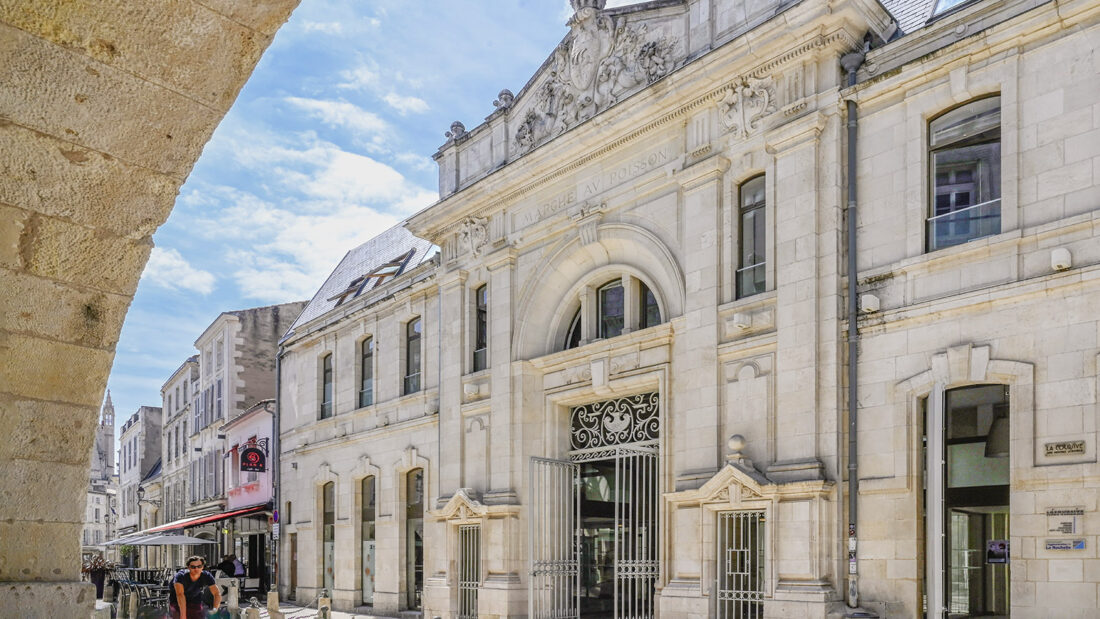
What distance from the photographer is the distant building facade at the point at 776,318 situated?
36.4ft

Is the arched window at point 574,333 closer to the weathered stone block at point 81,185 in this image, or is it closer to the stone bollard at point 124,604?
the stone bollard at point 124,604

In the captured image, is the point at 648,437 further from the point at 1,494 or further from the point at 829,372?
the point at 1,494

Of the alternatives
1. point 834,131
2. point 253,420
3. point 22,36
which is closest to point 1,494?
point 22,36

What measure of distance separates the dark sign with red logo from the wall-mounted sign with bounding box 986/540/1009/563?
22.9 m

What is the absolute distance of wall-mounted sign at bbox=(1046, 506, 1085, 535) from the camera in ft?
34.1

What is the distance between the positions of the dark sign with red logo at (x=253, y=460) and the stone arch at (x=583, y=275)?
14.8 m

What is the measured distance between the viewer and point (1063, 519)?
34.4 feet

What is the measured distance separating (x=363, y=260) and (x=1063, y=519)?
2309cm

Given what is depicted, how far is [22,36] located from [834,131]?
37.3 feet

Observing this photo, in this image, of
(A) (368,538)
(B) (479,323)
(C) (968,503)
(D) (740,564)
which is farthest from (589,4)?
(A) (368,538)

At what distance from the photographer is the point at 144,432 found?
211 ft

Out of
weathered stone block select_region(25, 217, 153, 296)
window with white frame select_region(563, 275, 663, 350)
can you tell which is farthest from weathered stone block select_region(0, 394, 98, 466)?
window with white frame select_region(563, 275, 663, 350)

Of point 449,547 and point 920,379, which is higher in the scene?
point 920,379

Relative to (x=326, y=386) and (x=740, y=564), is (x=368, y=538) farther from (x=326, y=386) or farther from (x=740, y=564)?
(x=740, y=564)
